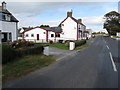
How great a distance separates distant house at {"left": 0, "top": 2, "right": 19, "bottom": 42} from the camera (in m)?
23.0

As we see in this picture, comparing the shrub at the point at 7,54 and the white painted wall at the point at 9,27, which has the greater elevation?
the white painted wall at the point at 9,27

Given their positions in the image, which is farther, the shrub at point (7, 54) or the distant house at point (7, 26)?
the distant house at point (7, 26)

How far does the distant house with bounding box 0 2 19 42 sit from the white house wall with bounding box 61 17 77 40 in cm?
1916

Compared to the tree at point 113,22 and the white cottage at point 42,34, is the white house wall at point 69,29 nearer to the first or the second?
the white cottage at point 42,34

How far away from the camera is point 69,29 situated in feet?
142

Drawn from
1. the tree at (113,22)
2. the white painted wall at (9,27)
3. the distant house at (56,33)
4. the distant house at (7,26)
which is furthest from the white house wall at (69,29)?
the tree at (113,22)

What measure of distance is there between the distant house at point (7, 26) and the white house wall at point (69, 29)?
62.9 feet

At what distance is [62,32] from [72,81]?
36800 millimetres

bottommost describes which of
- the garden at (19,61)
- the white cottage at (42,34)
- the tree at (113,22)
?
the garden at (19,61)

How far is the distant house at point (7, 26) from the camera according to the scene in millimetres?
22953

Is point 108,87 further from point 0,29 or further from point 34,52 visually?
point 0,29

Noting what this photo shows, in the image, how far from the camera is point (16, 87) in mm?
5531

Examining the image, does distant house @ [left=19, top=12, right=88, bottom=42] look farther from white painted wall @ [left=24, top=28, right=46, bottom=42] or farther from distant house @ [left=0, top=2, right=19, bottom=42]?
distant house @ [left=0, top=2, right=19, bottom=42]

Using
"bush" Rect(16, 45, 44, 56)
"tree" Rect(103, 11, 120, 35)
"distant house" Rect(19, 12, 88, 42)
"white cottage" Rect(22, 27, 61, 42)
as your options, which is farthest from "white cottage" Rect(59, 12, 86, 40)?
"tree" Rect(103, 11, 120, 35)
